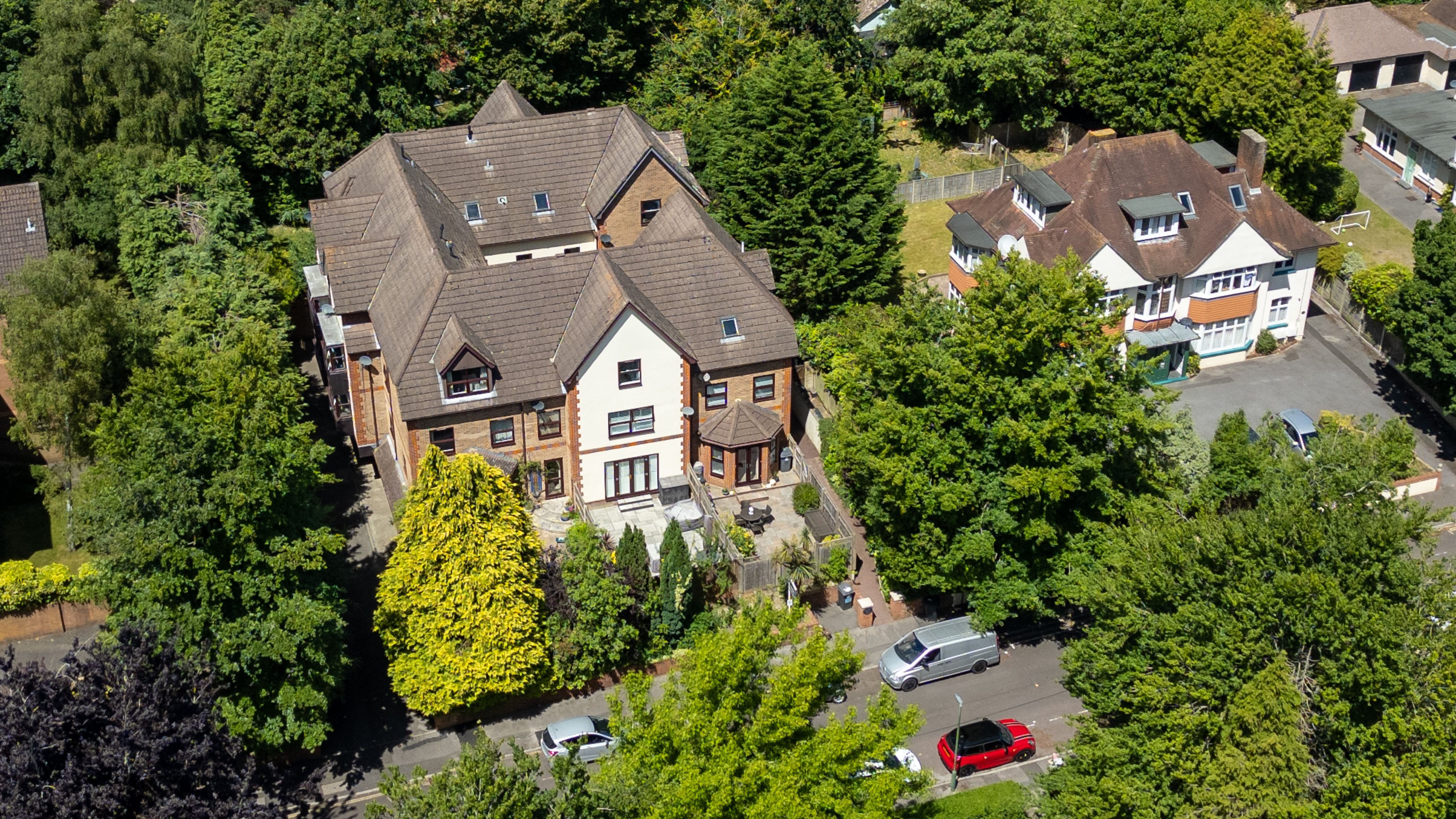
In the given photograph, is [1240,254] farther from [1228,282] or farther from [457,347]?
[457,347]

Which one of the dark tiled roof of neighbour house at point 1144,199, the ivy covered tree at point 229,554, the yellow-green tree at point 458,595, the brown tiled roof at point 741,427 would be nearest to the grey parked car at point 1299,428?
the dark tiled roof of neighbour house at point 1144,199

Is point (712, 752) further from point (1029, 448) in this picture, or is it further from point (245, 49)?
point (245, 49)

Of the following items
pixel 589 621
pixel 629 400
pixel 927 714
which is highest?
pixel 629 400

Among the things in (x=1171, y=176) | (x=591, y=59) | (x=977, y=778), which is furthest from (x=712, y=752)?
(x=591, y=59)

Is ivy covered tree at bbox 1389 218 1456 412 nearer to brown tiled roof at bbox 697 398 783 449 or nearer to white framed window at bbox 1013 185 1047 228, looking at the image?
white framed window at bbox 1013 185 1047 228

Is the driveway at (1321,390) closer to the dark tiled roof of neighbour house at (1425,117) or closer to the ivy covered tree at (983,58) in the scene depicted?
the dark tiled roof of neighbour house at (1425,117)

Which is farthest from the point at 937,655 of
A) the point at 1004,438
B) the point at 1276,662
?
the point at 1276,662

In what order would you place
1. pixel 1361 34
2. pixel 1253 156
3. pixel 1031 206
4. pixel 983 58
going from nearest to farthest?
pixel 1031 206 < pixel 1253 156 < pixel 983 58 < pixel 1361 34
